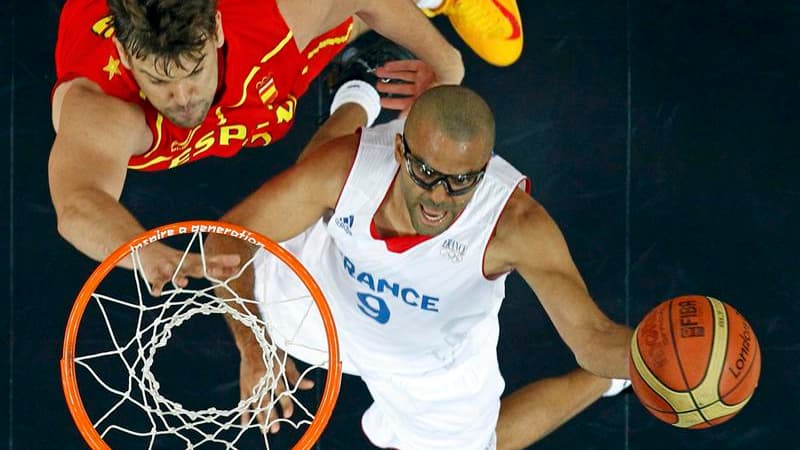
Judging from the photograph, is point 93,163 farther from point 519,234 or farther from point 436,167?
point 519,234

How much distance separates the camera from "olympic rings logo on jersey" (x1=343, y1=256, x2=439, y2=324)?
3682 mm

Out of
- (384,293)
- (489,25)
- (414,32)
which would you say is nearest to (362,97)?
(414,32)

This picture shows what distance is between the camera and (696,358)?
3043mm

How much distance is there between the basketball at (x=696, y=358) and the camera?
120 inches

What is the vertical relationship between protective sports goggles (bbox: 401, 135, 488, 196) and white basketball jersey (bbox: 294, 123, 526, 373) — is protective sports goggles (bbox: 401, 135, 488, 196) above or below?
above

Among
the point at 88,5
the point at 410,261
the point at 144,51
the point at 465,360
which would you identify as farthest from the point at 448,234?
the point at 88,5

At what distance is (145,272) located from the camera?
2.81 metres

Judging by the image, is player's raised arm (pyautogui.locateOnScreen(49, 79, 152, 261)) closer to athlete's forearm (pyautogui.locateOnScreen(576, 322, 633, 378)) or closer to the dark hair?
the dark hair

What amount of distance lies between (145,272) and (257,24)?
1.01 m

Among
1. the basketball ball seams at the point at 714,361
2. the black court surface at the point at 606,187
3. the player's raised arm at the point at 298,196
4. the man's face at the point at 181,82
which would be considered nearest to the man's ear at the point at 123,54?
the man's face at the point at 181,82

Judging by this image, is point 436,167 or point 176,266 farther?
point 436,167

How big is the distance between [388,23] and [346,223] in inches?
26.7

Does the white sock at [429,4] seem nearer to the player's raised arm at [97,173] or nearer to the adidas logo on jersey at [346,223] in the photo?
the adidas logo on jersey at [346,223]

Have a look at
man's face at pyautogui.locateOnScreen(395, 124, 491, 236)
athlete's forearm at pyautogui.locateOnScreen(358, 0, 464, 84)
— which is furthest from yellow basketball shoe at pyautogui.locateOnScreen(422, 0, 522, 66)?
man's face at pyautogui.locateOnScreen(395, 124, 491, 236)
